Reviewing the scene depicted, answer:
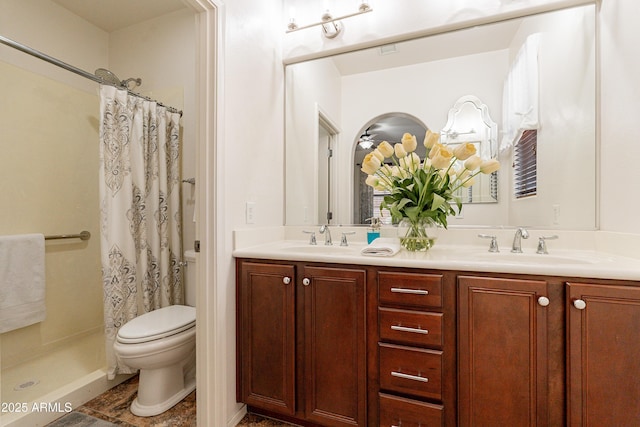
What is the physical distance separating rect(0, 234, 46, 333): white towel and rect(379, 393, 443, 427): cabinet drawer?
2.18m

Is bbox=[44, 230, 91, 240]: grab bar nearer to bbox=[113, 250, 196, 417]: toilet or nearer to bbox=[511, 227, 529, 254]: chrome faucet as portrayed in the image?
bbox=[113, 250, 196, 417]: toilet

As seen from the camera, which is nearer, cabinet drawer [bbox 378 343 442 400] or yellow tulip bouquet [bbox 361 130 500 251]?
cabinet drawer [bbox 378 343 442 400]

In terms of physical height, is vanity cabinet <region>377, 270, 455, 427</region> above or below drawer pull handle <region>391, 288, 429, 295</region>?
below

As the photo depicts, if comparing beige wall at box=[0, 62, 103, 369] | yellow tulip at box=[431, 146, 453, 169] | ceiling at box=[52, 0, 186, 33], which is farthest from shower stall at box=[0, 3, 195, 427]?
yellow tulip at box=[431, 146, 453, 169]

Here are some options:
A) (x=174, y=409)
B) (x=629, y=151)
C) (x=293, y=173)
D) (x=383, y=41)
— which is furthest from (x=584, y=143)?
(x=174, y=409)

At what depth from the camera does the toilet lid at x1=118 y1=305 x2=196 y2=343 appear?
141 centimetres

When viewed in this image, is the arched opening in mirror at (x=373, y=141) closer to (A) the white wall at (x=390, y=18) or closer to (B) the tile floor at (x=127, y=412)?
(A) the white wall at (x=390, y=18)

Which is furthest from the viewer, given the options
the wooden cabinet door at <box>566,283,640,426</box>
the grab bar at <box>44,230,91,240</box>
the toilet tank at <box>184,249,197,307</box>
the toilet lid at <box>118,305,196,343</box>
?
the grab bar at <box>44,230,91,240</box>

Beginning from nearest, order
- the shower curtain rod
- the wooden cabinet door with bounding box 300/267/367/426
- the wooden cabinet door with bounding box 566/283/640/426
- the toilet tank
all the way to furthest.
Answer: the wooden cabinet door with bounding box 566/283/640/426 < the wooden cabinet door with bounding box 300/267/367/426 < the shower curtain rod < the toilet tank

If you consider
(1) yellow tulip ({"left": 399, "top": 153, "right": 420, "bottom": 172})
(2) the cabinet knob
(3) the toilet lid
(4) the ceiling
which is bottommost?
(3) the toilet lid

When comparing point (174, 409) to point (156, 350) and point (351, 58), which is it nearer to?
point (156, 350)

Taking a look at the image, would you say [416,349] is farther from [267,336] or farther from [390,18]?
[390,18]

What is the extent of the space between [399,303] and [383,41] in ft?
4.81

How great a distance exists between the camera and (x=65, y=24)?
2.15 m
